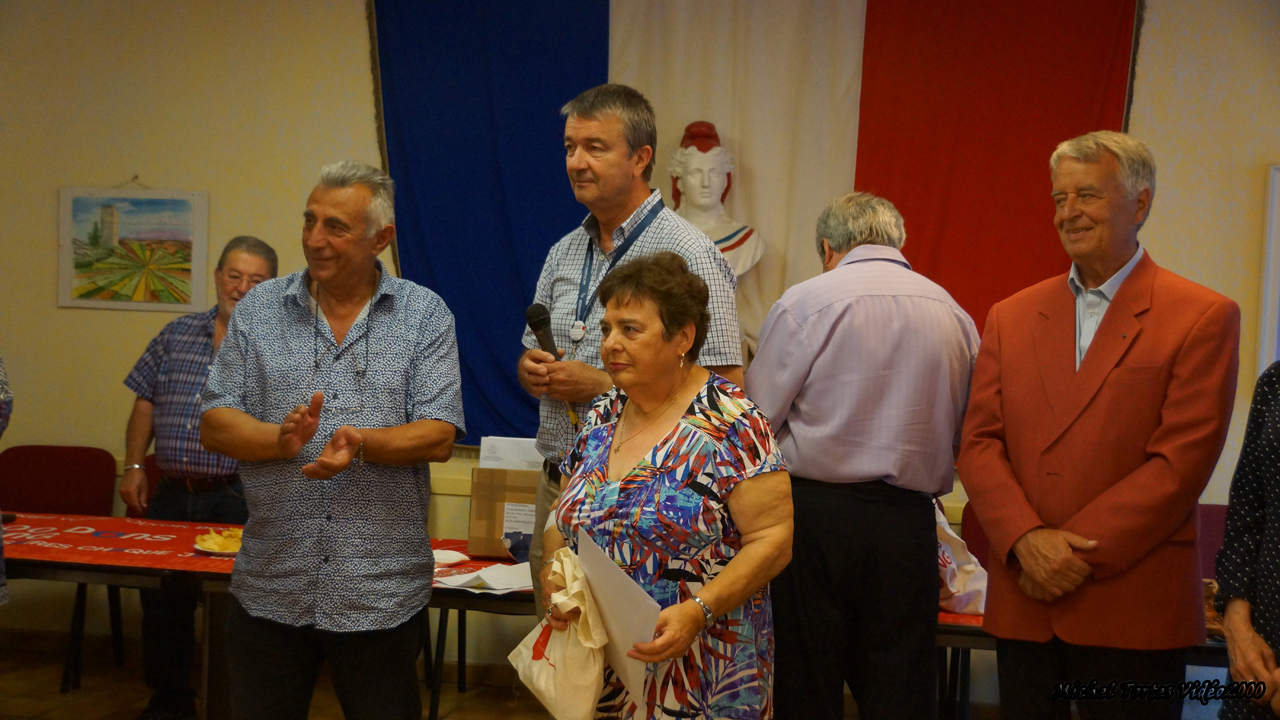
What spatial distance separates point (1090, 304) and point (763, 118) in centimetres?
243

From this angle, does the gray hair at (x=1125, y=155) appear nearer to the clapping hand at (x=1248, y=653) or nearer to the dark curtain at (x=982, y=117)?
the clapping hand at (x=1248, y=653)

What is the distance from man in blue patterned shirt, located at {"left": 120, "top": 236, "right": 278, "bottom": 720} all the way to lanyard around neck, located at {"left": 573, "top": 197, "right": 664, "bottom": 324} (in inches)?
77.6

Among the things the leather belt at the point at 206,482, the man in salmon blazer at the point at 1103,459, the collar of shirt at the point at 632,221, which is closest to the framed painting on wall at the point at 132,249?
the leather belt at the point at 206,482

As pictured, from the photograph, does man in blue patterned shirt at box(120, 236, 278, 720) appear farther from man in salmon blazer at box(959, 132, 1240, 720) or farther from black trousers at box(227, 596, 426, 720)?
man in salmon blazer at box(959, 132, 1240, 720)

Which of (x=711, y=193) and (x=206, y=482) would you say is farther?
(x=711, y=193)

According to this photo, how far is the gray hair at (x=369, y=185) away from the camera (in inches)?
94.2

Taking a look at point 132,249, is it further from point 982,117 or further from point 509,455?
point 982,117

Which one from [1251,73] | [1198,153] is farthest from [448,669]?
[1251,73]

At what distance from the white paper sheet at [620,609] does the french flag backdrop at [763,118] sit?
2.79 meters

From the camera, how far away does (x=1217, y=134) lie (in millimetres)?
4293

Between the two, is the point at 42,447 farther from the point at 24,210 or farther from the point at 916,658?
the point at 916,658

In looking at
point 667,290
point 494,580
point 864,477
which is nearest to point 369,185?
point 667,290

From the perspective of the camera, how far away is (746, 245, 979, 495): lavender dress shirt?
103 inches

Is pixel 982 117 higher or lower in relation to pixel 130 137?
higher
